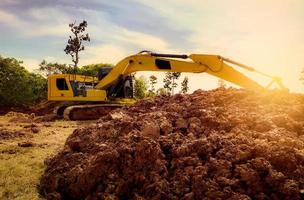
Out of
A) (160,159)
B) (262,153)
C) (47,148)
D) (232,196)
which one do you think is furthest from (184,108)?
(47,148)

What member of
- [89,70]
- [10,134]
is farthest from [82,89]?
[89,70]

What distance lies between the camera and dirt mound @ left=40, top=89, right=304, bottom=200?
478 centimetres

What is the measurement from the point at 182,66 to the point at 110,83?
5177 millimetres

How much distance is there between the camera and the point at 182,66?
1545cm

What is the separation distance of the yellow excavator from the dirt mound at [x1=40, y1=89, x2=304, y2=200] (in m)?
7.05

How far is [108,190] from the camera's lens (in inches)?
208

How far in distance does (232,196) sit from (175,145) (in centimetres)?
136

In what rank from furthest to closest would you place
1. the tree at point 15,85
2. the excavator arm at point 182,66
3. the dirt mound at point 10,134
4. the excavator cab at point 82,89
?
the tree at point 15,85 < the excavator cab at point 82,89 < the excavator arm at point 182,66 < the dirt mound at point 10,134

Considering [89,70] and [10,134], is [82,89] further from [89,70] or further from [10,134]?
[89,70]

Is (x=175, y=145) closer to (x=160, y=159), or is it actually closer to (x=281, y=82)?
(x=160, y=159)

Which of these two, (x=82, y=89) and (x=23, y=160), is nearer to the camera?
(x=23, y=160)

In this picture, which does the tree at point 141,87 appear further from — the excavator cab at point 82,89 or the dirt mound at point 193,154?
the dirt mound at point 193,154

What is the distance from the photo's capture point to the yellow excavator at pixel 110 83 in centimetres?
1473

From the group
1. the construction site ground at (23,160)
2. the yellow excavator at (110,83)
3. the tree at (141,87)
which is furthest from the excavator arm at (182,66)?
the tree at (141,87)
